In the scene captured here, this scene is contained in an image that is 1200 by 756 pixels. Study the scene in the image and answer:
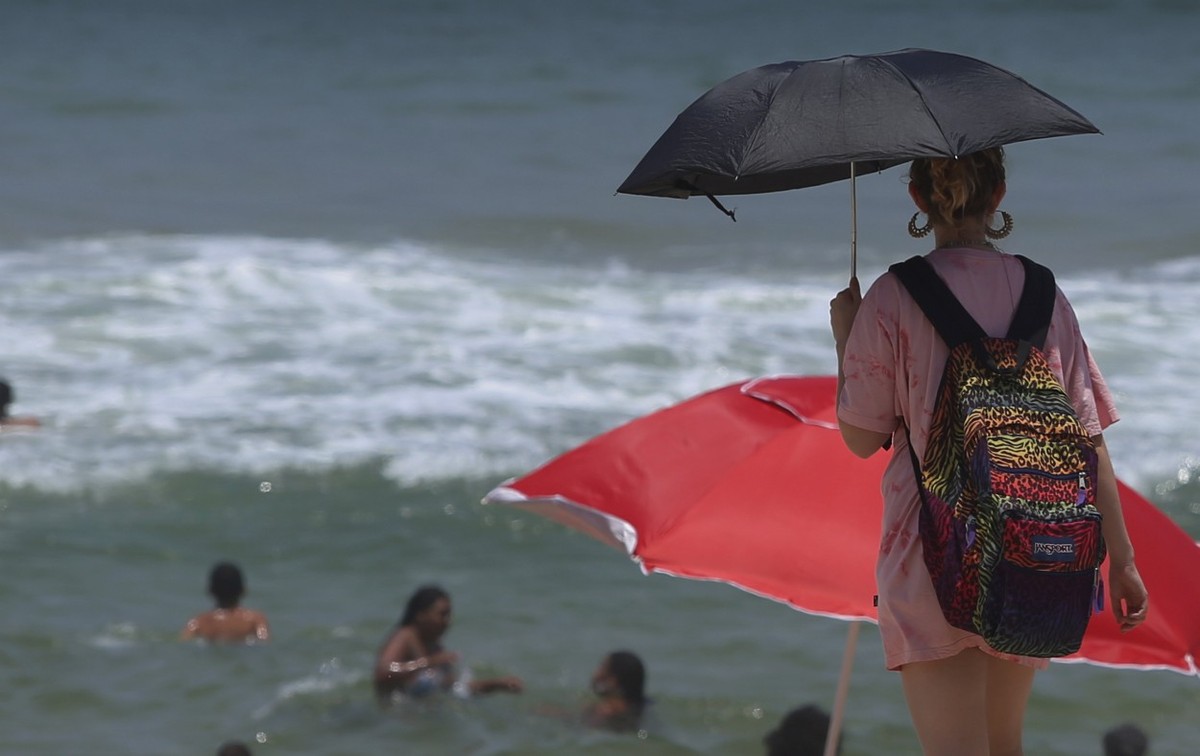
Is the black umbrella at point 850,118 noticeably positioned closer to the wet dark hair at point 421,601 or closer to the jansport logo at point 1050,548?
the jansport logo at point 1050,548

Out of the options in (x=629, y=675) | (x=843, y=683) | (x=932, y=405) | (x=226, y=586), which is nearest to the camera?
(x=932, y=405)

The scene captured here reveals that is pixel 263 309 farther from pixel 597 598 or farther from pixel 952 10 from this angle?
pixel 952 10

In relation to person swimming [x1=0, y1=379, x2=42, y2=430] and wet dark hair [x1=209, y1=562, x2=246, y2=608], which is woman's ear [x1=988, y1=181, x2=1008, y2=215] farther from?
person swimming [x1=0, y1=379, x2=42, y2=430]

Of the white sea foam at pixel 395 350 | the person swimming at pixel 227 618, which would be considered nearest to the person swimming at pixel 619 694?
the person swimming at pixel 227 618

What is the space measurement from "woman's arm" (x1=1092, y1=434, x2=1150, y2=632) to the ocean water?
3.97 meters

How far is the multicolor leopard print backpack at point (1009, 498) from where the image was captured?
242 centimetres

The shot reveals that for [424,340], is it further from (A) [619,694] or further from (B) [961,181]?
(B) [961,181]

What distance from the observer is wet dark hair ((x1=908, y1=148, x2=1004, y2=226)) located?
266 cm

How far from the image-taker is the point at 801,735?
6.05m

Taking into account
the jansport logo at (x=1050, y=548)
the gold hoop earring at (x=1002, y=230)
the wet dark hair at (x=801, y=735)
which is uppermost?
the gold hoop earring at (x=1002, y=230)

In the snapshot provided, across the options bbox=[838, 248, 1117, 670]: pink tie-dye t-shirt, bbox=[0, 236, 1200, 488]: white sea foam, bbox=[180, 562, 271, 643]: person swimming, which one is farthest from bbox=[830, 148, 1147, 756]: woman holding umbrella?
bbox=[0, 236, 1200, 488]: white sea foam

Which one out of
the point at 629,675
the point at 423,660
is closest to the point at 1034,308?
the point at 629,675

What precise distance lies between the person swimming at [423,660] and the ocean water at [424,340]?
109 mm

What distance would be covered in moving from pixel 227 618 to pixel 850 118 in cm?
533
